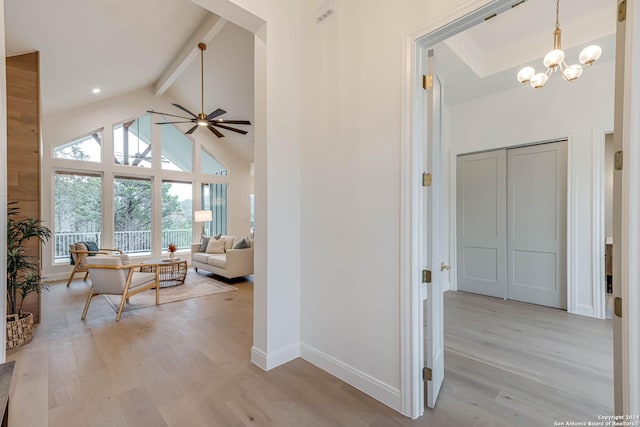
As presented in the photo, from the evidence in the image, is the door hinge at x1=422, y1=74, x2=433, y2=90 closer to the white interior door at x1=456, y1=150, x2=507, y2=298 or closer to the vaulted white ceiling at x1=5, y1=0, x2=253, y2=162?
the white interior door at x1=456, y1=150, x2=507, y2=298

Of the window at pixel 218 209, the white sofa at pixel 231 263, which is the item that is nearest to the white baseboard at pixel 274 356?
the white sofa at pixel 231 263

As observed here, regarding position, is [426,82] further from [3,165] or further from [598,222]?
[598,222]

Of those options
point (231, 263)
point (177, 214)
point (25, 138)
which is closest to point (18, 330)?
point (25, 138)

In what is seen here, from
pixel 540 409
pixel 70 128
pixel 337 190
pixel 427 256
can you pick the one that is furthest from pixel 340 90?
pixel 70 128

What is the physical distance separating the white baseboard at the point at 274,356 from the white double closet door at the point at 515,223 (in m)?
3.40

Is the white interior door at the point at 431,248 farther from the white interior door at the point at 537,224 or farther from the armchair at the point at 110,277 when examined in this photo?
the armchair at the point at 110,277

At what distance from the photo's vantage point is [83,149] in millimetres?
6016

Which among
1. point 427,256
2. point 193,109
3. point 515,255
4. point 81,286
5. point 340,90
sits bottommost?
point 81,286

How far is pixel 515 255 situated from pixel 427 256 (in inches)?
125

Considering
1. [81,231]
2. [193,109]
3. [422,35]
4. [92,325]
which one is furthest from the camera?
[193,109]

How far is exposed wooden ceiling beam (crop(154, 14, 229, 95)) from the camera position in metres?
4.43

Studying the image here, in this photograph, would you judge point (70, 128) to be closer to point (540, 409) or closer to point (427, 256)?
point (427, 256)

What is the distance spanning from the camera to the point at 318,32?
2338 mm

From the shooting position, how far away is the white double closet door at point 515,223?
Result: 3.79 m
